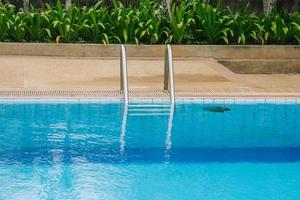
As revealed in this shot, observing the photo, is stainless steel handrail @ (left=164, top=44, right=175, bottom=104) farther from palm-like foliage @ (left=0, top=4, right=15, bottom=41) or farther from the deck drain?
palm-like foliage @ (left=0, top=4, right=15, bottom=41)

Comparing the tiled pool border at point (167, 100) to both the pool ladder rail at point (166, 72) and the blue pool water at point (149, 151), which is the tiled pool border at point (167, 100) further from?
the pool ladder rail at point (166, 72)

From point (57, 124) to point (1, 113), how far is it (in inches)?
33.0

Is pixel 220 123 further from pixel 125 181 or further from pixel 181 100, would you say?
pixel 125 181

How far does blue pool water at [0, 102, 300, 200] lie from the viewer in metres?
6.40

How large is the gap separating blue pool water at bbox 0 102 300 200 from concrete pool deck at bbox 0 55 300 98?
310mm

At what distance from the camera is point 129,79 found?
11.0 metres

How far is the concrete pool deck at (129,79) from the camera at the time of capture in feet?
32.1

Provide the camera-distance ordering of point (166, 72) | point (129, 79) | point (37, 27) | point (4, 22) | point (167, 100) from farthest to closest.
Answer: point (37, 27) < point (4, 22) < point (129, 79) < point (166, 72) < point (167, 100)

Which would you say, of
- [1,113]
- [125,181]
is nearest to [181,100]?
[1,113]

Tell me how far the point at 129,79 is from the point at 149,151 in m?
3.46

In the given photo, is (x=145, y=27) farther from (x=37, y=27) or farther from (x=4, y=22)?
(x=4, y=22)

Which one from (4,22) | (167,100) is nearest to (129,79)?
(167,100)

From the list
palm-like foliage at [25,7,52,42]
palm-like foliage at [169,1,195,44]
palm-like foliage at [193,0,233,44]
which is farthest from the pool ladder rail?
Result: palm-like foliage at [25,7,52,42]

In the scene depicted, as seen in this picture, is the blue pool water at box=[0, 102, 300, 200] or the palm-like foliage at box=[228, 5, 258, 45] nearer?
the blue pool water at box=[0, 102, 300, 200]
